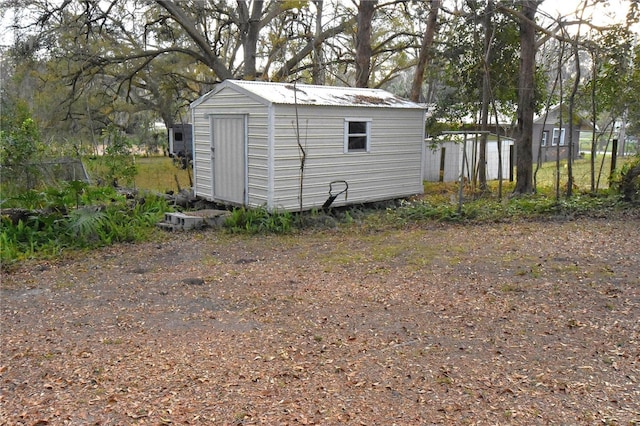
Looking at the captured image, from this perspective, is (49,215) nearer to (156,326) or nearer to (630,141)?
(156,326)

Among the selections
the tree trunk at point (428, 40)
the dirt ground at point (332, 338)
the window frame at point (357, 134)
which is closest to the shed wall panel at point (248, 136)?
the window frame at point (357, 134)

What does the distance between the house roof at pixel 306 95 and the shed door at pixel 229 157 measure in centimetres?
52

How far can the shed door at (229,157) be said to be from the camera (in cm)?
904

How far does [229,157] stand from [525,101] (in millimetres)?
6027

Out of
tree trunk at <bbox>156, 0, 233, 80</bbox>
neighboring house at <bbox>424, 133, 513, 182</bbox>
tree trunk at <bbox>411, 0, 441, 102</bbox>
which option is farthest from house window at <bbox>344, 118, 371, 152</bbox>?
tree trunk at <bbox>156, 0, 233, 80</bbox>

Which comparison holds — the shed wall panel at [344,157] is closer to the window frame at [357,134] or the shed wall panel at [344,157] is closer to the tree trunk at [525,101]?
the window frame at [357,134]

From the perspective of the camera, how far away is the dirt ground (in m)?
2.88

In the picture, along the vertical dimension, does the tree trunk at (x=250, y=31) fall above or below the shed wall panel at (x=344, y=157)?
above

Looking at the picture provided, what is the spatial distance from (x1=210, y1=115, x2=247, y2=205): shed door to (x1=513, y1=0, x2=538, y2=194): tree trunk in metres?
5.63

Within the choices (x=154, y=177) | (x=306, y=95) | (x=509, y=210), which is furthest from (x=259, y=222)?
(x=154, y=177)

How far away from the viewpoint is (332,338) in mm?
3830

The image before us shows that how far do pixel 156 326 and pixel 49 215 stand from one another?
402 centimetres

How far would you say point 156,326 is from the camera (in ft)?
13.6

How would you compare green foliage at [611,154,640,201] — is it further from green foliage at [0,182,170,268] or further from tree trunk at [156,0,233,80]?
tree trunk at [156,0,233,80]
